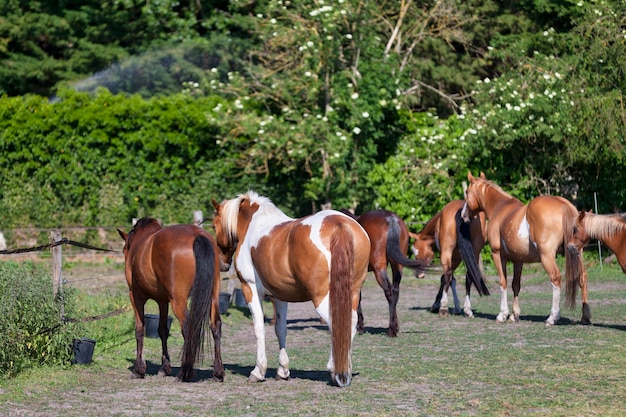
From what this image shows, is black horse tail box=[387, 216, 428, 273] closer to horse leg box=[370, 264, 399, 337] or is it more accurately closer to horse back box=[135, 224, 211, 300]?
horse leg box=[370, 264, 399, 337]

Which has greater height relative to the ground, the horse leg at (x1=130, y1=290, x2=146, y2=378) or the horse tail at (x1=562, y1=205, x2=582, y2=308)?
the horse tail at (x1=562, y1=205, x2=582, y2=308)

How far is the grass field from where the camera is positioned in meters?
7.41

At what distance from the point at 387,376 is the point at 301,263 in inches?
56.5

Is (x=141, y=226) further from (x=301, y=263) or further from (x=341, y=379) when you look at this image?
(x=341, y=379)

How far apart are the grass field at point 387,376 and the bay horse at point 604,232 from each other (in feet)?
3.39

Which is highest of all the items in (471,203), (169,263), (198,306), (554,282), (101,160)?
(101,160)

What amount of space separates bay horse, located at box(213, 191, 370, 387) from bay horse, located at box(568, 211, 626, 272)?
446cm

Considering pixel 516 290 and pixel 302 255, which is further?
pixel 516 290

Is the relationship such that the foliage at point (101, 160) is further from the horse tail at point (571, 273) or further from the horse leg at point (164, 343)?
the horse leg at point (164, 343)

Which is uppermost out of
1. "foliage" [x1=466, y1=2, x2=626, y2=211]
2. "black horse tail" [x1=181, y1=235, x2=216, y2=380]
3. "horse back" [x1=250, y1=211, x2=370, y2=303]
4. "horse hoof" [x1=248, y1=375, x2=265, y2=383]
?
"foliage" [x1=466, y1=2, x2=626, y2=211]

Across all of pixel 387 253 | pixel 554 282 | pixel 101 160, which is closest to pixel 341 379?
pixel 387 253

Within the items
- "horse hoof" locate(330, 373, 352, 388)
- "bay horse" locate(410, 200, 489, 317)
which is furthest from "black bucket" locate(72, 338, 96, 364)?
"bay horse" locate(410, 200, 489, 317)

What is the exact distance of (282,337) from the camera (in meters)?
8.94

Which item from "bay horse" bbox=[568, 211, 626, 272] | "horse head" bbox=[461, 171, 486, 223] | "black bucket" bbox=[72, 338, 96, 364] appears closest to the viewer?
"black bucket" bbox=[72, 338, 96, 364]
